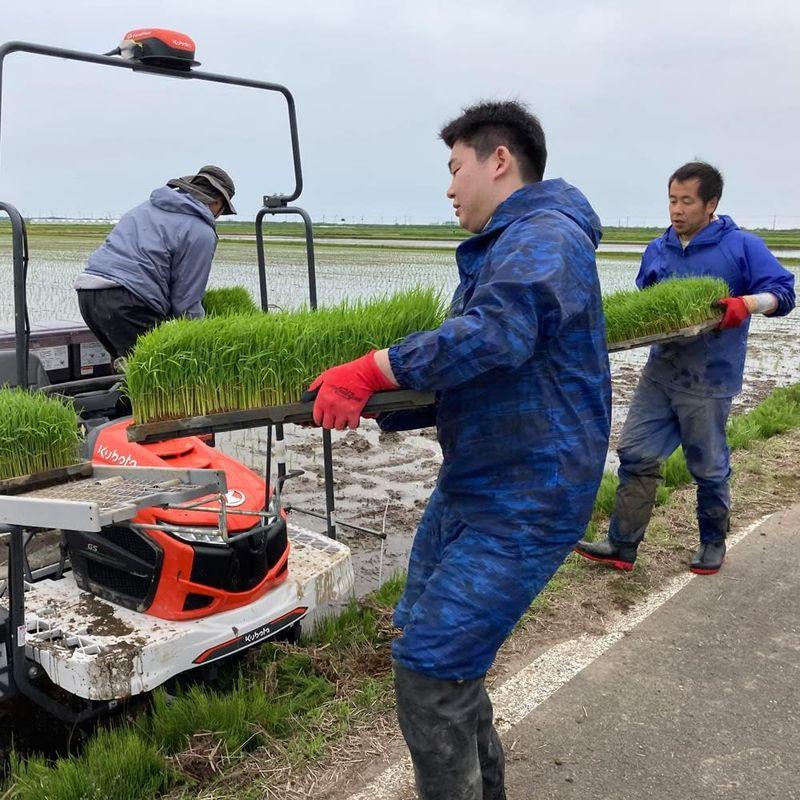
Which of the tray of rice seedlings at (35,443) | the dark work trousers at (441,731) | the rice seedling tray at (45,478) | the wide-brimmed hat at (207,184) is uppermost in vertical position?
the wide-brimmed hat at (207,184)

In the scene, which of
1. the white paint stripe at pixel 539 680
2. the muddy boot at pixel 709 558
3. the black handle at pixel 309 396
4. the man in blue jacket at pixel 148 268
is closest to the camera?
the black handle at pixel 309 396

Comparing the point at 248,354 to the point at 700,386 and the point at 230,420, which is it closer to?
the point at 230,420

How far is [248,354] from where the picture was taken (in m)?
2.89

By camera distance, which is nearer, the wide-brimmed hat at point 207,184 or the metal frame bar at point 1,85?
the metal frame bar at point 1,85

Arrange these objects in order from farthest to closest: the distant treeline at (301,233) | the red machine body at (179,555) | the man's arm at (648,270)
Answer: the distant treeline at (301,233), the man's arm at (648,270), the red machine body at (179,555)

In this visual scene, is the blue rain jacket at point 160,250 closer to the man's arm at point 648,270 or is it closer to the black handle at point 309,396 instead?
the black handle at point 309,396

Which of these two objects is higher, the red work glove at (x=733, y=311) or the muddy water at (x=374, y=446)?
the red work glove at (x=733, y=311)

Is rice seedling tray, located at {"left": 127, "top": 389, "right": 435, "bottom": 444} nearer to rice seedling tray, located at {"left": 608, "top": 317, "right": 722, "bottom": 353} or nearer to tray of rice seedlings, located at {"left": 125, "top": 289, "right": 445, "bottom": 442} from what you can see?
tray of rice seedlings, located at {"left": 125, "top": 289, "right": 445, "bottom": 442}

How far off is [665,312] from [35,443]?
327 centimetres

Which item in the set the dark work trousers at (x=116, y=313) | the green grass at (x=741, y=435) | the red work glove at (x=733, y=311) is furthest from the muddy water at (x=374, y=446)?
the red work glove at (x=733, y=311)

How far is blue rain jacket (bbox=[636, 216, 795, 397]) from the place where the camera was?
4.48 meters

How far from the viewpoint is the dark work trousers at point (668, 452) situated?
4492 millimetres

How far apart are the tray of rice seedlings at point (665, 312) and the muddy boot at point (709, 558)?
119 cm

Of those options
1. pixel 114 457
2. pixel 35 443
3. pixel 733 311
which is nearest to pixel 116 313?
pixel 114 457
